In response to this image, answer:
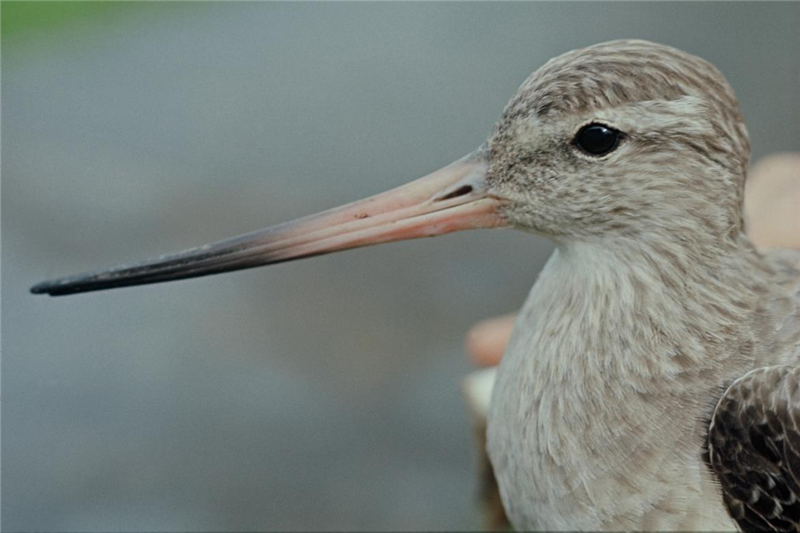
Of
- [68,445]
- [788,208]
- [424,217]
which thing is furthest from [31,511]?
[788,208]

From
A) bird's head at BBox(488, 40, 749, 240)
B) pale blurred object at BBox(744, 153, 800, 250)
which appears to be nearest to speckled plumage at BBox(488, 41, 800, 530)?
bird's head at BBox(488, 40, 749, 240)

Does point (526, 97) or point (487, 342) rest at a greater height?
point (526, 97)

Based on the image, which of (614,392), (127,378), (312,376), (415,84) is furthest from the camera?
(415,84)

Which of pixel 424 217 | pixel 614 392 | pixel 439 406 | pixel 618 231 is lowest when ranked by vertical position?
pixel 439 406

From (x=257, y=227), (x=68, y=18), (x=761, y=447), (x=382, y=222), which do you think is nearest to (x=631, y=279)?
(x=761, y=447)

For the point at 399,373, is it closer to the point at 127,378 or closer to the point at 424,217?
the point at 127,378

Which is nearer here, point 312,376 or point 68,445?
point 68,445

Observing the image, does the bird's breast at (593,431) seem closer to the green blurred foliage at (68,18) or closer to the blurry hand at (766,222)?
the blurry hand at (766,222)

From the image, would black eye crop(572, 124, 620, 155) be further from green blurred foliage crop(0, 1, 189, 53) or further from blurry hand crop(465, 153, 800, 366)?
green blurred foliage crop(0, 1, 189, 53)

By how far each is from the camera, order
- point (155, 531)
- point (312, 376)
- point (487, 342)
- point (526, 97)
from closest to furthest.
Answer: point (526, 97) < point (155, 531) < point (487, 342) < point (312, 376)
